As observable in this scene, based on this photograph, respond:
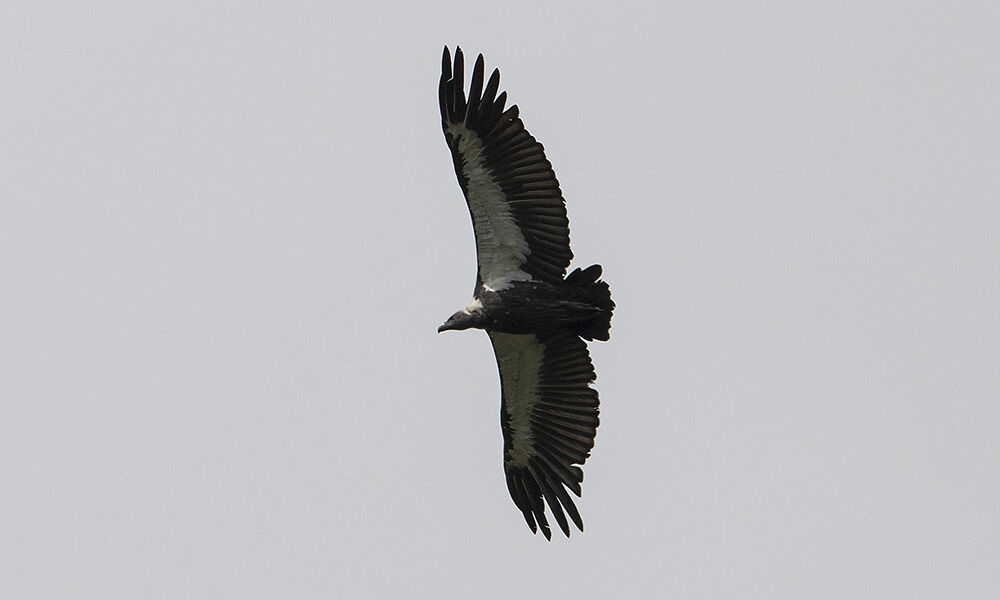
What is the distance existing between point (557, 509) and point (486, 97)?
5.33m

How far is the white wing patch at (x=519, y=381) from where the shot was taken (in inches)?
784

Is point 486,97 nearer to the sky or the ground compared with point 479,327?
nearer to the sky

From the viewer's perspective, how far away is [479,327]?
64.2ft

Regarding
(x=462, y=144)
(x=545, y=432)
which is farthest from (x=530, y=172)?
(x=545, y=432)

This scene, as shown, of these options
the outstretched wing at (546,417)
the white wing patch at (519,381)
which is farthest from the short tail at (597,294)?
the white wing patch at (519,381)

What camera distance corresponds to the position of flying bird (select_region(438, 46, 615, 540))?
18719 millimetres

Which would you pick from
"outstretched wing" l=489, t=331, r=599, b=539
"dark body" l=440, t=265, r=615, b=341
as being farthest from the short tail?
"outstretched wing" l=489, t=331, r=599, b=539

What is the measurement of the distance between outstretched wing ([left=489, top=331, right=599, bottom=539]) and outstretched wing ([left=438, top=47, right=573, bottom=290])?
3.30 feet

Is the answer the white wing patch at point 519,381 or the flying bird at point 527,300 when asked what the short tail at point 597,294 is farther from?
the white wing patch at point 519,381

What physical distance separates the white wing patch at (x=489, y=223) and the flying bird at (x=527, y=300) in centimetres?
1

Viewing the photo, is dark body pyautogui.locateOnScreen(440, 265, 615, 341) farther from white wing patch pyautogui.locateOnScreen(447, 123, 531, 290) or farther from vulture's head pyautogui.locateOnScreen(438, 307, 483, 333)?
white wing patch pyautogui.locateOnScreen(447, 123, 531, 290)

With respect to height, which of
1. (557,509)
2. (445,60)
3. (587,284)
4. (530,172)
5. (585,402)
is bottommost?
(557,509)

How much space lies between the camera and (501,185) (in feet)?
62.1

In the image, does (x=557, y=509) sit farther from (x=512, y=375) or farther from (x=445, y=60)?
(x=445, y=60)
